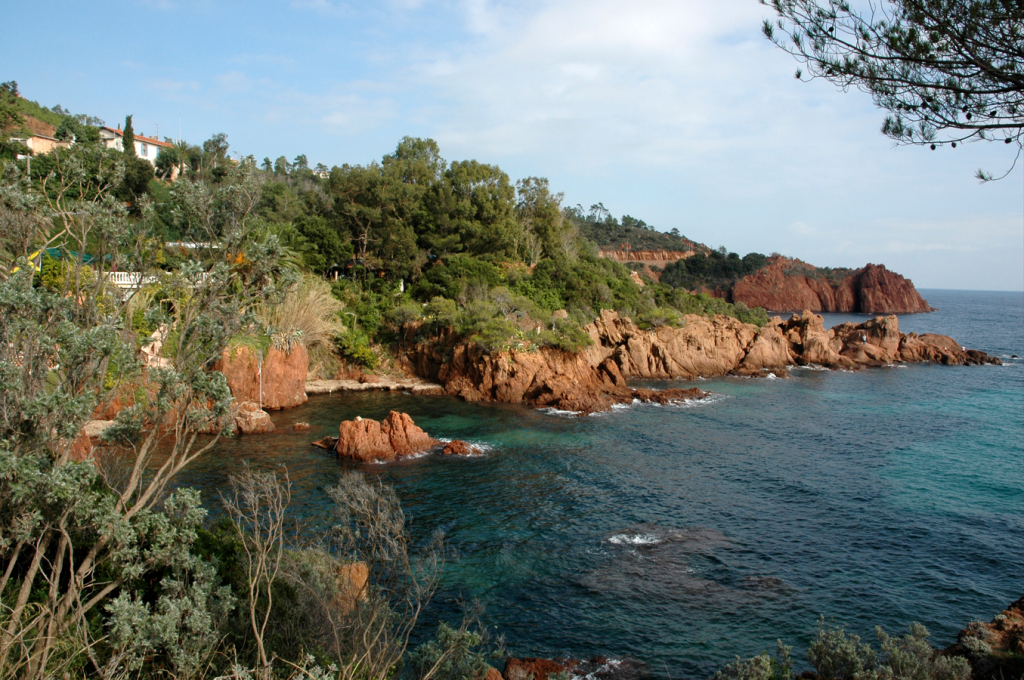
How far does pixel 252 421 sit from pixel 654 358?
23.6 m

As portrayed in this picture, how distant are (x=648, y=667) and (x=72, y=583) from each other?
8.76 meters

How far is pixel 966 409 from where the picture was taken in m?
32.2

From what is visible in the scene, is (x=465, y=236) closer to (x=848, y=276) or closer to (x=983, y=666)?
(x=983, y=666)

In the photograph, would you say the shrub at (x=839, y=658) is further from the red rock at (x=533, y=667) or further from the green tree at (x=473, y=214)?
the green tree at (x=473, y=214)

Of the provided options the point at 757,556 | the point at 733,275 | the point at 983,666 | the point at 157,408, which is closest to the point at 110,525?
the point at 157,408

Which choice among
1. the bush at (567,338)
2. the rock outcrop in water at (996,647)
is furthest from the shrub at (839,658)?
the bush at (567,338)

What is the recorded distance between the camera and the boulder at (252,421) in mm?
24141

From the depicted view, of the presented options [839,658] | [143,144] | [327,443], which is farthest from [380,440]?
[143,144]

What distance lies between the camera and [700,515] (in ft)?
56.9

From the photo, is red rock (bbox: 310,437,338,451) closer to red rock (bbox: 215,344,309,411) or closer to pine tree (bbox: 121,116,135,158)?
red rock (bbox: 215,344,309,411)

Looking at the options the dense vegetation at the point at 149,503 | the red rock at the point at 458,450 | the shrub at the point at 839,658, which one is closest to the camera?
the dense vegetation at the point at 149,503

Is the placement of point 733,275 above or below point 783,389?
above

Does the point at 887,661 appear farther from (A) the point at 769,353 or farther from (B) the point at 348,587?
(A) the point at 769,353

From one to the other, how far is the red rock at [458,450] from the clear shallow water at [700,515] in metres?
0.63
